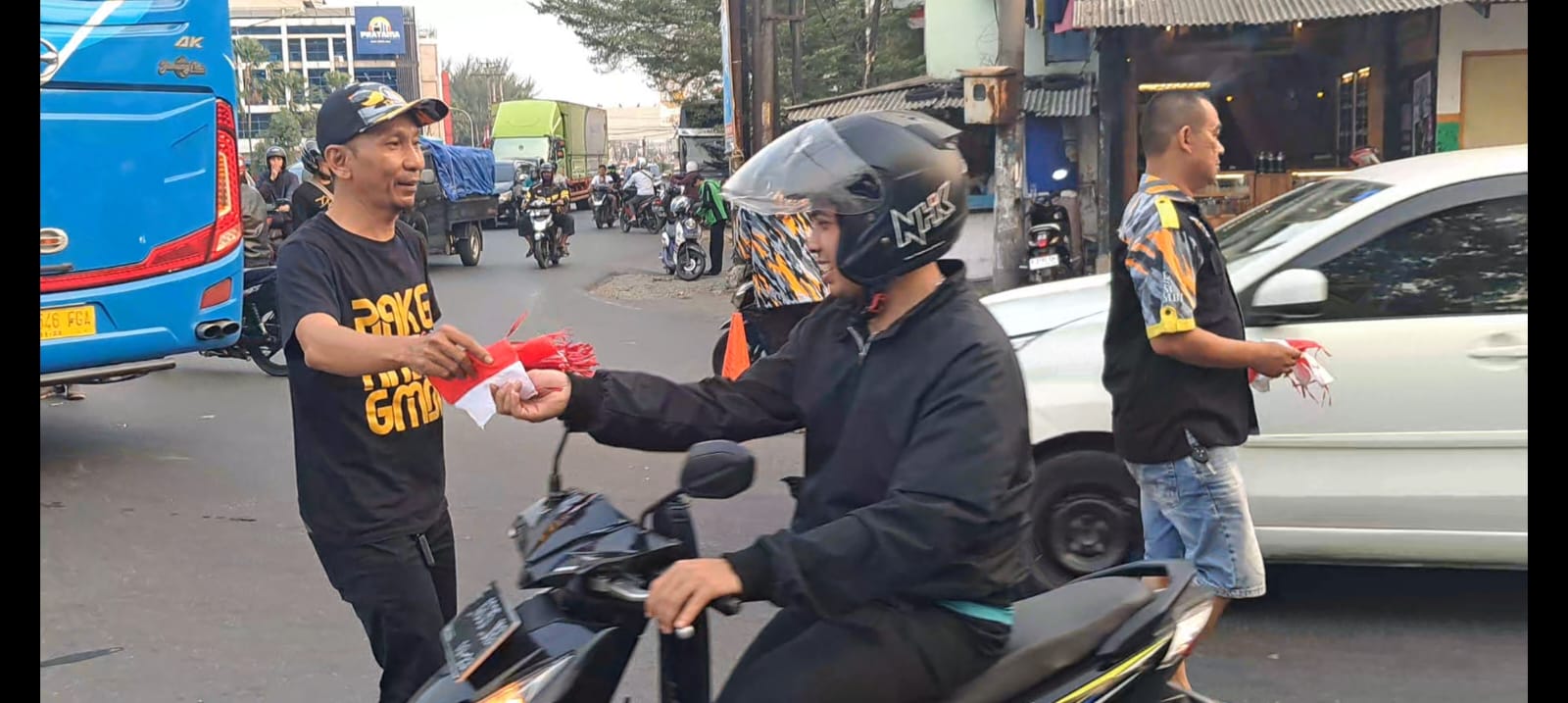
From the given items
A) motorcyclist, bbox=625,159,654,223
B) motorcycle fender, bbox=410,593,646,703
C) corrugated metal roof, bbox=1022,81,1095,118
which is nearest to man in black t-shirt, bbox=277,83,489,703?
motorcycle fender, bbox=410,593,646,703

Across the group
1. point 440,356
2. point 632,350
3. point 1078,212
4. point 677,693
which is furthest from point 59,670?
point 1078,212

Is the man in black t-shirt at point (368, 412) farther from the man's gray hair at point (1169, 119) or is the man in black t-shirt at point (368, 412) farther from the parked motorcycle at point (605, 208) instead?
the parked motorcycle at point (605, 208)

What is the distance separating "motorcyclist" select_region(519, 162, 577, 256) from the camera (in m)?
20.5

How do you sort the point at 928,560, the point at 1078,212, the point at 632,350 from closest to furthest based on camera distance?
the point at 928,560, the point at 632,350, the point at 1078,212

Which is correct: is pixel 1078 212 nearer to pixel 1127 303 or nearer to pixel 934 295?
pixel 1127 303

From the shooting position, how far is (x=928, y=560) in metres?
2.13

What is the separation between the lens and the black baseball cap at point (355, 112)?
3068 millimetres

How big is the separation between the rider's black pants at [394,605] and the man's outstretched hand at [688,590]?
112 centimetres

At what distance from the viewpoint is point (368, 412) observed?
9.96 ft

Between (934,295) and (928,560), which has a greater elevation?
(934,295)

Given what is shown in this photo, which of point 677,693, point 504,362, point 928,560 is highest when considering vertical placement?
point 504,362

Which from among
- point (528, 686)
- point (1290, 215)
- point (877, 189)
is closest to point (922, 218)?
point (877, 189)

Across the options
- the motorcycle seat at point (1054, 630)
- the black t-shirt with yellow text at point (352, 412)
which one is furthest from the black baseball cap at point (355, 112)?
the motorcycle seat at point (1054, 630)

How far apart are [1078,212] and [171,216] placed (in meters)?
11.7
